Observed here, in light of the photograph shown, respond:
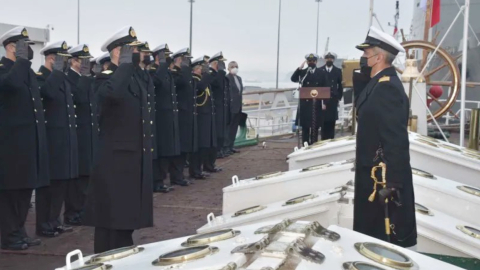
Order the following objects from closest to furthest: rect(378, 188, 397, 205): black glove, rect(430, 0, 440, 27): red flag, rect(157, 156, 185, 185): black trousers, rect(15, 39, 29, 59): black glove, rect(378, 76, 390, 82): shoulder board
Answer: rect(378, 188, 397, 205): black glove → rect(378, 76, 390, 82): shoulder board → rect(15, 39, 29, 59): black glove → rect(157, 156, 185, 185): black trousers → rect(430, 0, 440, 27): red flag

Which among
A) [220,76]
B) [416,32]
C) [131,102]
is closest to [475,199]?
[131,102]

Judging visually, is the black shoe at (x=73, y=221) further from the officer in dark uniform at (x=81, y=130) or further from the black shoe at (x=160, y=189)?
the black shoe at (x=160, y=189)

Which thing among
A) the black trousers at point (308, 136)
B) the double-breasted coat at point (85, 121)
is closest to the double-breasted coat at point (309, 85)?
the black trousers at point (308, 136)

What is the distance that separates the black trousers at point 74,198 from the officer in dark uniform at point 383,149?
3247mm

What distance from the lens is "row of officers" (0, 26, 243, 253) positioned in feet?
12.0

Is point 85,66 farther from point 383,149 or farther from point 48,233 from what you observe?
point 383,149

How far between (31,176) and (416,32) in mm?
13482

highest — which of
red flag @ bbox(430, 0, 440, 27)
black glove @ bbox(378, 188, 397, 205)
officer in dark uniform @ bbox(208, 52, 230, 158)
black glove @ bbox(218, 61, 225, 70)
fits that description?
red flag @ bbox(430, 0, 440, 27)

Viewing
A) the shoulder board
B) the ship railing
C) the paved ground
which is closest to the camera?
the shoulder board

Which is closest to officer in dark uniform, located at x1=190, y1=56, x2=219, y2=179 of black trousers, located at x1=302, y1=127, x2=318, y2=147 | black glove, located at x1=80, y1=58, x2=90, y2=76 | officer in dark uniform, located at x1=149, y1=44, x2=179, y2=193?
officer in dark uniform, located at x1=149, y1=44, x2=179, y2=193

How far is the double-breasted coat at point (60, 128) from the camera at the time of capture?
16.7ft

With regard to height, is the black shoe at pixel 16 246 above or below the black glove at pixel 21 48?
below

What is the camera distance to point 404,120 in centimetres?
305

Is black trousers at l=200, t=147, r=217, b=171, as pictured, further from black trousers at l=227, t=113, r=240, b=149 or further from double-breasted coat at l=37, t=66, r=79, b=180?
double-breasted coat at l=37, t=66, r=79, b=180
